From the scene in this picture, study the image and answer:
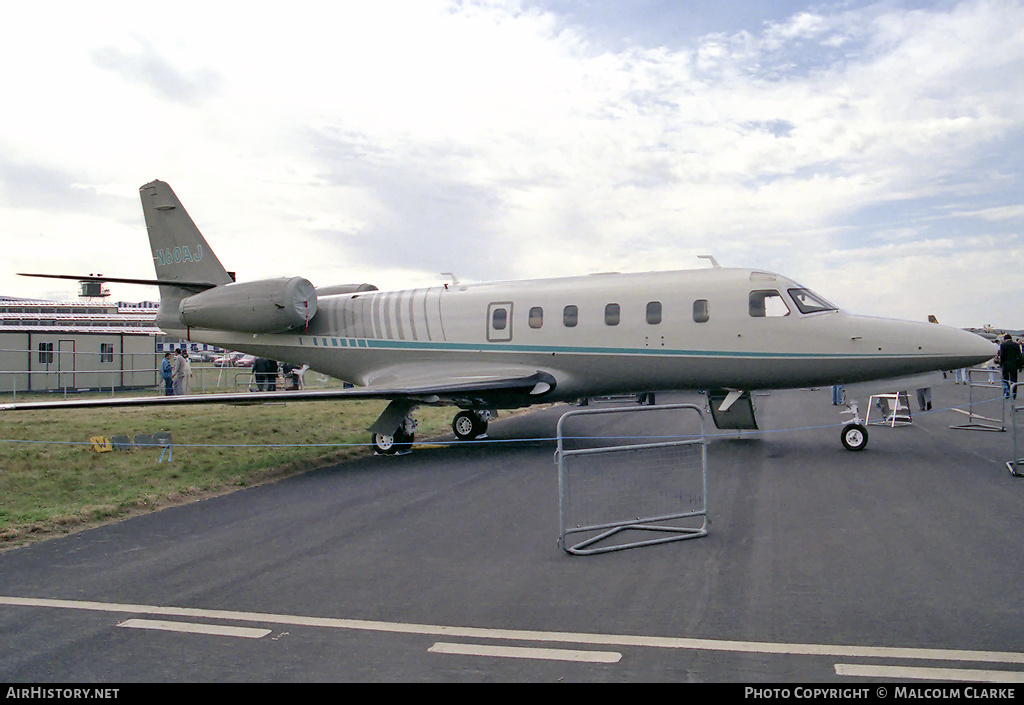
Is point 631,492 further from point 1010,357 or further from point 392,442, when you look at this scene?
point 1010,357

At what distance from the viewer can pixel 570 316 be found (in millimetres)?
14688

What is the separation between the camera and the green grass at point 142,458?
9.38 meters

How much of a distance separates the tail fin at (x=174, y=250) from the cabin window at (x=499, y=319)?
311 inches

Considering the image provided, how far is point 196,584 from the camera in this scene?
20.3ft

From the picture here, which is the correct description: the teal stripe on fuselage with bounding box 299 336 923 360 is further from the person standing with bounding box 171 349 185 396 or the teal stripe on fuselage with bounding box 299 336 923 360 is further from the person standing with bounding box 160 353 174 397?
the person standing with bounding box 160 353 174 397

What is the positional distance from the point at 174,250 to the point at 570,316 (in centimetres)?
1096

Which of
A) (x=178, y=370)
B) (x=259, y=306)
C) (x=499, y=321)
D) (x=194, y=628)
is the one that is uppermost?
(x=259, y=306)

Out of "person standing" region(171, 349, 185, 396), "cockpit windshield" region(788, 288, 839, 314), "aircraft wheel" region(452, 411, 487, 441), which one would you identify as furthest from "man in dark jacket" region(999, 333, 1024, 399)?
"person standing" region(171, 349, 185, 396)

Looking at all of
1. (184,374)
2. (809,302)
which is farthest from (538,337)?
(184,374)

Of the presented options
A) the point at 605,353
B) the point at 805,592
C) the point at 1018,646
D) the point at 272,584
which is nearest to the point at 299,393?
the point at 605,353

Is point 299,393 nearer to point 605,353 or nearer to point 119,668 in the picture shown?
point 605,353

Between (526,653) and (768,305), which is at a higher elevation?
(768,305)

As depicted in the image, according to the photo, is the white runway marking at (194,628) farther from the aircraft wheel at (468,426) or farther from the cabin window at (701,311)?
the aircraft wheel at (468,426)

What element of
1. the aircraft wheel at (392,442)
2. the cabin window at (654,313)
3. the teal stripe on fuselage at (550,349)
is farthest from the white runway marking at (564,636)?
Answer: the cabin window at (654,313)
